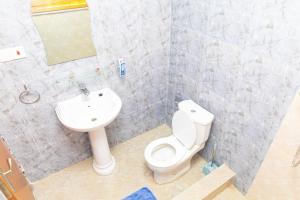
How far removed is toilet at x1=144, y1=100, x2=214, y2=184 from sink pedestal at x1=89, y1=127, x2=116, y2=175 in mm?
404

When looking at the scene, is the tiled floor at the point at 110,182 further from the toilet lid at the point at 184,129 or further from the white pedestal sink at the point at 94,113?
the toilet lid at the point at 184,129

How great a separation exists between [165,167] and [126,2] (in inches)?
54.7

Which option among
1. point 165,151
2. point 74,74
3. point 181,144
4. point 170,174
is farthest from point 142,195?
point 74,74

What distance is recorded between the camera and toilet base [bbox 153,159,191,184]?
1.97m

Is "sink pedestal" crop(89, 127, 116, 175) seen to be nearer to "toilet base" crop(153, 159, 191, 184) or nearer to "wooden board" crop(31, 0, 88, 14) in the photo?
"toilet base" crop(153, 159, 191, 184)

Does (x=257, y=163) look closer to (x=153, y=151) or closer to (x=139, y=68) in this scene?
(x=153, y=151)

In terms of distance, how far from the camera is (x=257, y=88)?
1433 millimetres

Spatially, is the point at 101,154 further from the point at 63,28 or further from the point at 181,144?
the point at 63,28

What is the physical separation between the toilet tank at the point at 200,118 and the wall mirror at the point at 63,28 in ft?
3.22

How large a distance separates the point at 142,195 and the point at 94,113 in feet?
2.77

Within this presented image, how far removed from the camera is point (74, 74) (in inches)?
69.9

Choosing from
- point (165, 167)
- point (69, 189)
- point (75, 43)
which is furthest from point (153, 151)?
point (75, 43)

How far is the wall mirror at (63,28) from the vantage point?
1483 mm

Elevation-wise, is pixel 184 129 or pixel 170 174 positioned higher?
pixel 184 129
